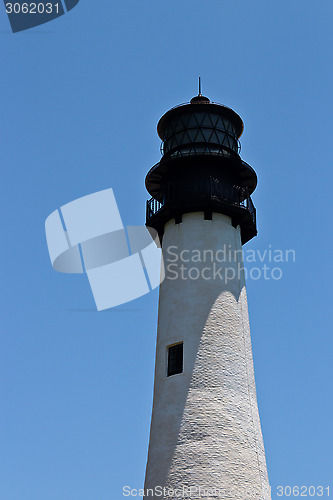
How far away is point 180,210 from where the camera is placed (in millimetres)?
28828

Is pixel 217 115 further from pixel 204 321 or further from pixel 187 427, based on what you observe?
pixel 187 427

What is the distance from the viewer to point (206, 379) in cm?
2438

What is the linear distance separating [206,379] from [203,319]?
272 centimetres

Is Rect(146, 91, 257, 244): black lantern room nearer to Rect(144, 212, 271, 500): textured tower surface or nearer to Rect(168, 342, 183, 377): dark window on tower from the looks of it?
Rect(144, 212, 271, 500): textured tower surface

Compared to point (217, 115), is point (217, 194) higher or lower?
lower

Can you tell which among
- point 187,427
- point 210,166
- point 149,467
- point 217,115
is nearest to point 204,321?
point 187,427

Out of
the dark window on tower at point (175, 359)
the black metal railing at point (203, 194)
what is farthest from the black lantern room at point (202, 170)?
the dark window on tower at point (175, 359)

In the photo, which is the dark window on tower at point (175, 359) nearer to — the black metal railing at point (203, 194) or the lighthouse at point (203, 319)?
the lighthouse at point (203, 319)

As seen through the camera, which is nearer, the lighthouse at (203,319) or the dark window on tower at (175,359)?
the lighthouse at (203,319)

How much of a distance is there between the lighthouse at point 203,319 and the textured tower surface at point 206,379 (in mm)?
42

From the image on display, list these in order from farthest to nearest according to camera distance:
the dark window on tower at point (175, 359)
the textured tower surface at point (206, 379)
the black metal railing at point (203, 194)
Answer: the black metal railing at point (203, 194) → the dark window on tower at point (175, 359) → the textured tower surface at point (206, 379)

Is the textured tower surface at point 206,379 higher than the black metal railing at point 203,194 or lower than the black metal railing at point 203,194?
lower

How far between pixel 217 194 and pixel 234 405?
1024cm

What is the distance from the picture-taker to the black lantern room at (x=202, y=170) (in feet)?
95.1
